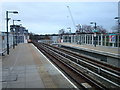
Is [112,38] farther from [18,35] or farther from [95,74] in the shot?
[18,35]

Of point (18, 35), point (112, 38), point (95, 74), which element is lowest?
point (95, 74)

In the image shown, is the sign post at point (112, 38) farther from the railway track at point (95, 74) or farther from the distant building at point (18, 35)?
the distant building at point (18, 35)

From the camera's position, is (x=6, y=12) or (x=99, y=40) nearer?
(x=6, y=12)

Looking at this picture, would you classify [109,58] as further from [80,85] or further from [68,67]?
[80,85]

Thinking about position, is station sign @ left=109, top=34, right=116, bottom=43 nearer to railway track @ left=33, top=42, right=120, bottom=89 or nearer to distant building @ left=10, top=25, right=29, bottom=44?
railway track @ left=33, top=42, right=120, bottom=89

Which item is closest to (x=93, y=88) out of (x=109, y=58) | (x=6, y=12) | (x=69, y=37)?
(x=109, y=58)

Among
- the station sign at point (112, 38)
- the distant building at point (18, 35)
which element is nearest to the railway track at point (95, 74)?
the station sign at point (112, 38)

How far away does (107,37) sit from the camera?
36.4 meters

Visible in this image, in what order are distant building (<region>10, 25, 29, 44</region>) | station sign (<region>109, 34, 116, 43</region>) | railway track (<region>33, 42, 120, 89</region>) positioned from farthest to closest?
distant building (<region>10, 25, 29, 44</region>) < station sign (<region>109, 34, 116, 43</region>) < railway track (<region>33, 42, 120, 89</region>)

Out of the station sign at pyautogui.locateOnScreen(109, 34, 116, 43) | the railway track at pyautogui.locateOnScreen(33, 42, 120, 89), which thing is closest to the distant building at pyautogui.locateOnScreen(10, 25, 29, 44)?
the station sign at pyautogui.locateOnScreen(109, 34, 116, 43)

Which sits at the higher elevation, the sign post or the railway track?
the sign post

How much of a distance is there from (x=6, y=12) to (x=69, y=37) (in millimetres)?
50817

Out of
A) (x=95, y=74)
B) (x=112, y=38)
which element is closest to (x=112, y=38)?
(x=112, y=38)

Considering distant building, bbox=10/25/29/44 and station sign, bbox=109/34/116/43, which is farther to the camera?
distant building, bbox=10/25/29/44
